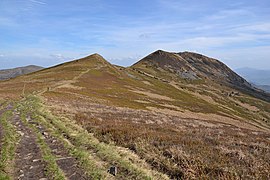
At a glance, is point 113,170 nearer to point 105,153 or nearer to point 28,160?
point 105,153

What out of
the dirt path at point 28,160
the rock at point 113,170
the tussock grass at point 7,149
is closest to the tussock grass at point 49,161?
the dirt path at point 28,160

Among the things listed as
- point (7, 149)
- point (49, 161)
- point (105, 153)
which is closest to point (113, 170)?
point (105, 153)

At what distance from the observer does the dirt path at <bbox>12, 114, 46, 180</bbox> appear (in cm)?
1015

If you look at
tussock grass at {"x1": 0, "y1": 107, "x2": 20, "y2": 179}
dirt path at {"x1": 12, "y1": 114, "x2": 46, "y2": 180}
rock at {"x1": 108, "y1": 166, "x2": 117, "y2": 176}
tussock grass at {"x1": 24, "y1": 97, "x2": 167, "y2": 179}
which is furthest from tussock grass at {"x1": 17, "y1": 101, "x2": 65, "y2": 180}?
rock at {"x1": 108, "y1": 166, "x2": 117, "y2": 176}

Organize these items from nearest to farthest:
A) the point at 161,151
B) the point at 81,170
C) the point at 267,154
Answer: the point at 81,170 < the point at 161,151 < the point at 267,154

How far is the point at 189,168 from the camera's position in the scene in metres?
11.6

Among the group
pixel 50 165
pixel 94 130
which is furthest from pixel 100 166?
pixel 94 130

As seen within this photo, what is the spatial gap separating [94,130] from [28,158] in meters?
7.70

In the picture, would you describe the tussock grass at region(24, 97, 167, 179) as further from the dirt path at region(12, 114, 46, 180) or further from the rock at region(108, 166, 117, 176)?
the dirt path at region(12, 114, 46, 180)

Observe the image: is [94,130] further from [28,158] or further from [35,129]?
[28,158]

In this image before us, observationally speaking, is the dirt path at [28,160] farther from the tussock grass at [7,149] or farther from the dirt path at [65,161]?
the dirt path at [65,161]

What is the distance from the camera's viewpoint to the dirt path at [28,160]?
33.3 feet

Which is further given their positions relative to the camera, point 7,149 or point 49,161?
point 7,149

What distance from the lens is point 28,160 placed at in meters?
11.7
